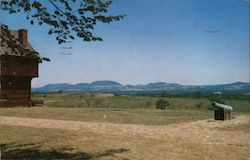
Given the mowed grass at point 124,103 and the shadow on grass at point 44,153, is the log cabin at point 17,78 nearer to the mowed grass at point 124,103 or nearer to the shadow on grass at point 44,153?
the mowed grass at point 124,103

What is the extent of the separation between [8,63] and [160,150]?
27.2m

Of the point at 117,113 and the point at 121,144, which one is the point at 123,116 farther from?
the point at 121,144

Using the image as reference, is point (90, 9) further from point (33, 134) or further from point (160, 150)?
point (33, 134)

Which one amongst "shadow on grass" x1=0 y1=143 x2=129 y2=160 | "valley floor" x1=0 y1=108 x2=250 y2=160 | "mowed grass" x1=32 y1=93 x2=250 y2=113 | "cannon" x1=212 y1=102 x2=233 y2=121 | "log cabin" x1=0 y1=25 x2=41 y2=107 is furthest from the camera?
"mowed grass" x1=32 y1=93 x2=250 y2=113

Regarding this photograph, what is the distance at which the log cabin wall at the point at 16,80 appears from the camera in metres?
34.2

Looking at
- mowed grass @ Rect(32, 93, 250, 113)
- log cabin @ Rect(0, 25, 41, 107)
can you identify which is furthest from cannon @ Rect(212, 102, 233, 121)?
log cabin @ Rect(0, 25, 41, 107)

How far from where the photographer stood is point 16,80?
3591cm

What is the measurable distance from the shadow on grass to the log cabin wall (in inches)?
940

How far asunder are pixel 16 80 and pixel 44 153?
27.3 m

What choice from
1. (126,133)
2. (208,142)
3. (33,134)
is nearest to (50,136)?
(33,134)

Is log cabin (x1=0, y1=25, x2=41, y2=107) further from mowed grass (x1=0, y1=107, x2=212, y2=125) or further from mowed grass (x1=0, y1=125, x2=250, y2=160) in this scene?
mowed grass (x1=0, y1=125, x2=250, y2=160)

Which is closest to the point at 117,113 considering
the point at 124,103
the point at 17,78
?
the point at 17,78

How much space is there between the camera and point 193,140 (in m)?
12.3

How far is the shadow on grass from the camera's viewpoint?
9.48 metres
